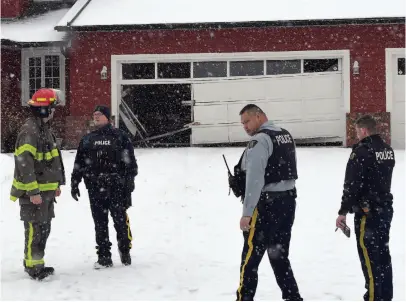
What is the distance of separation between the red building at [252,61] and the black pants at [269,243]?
10.7 m

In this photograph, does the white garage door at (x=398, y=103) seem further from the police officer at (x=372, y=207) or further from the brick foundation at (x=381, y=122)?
the police officer at (x=372, y=207)

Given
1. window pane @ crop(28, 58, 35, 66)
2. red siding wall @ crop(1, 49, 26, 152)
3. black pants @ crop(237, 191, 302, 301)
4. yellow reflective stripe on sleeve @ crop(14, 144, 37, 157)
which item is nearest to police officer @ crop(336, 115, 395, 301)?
black pants @ crop(237, 191, 302, 301)

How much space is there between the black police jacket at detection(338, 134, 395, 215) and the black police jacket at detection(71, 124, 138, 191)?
8.66ft

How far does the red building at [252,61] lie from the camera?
15.2m

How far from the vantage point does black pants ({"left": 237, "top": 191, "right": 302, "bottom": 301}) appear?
15.9 feet

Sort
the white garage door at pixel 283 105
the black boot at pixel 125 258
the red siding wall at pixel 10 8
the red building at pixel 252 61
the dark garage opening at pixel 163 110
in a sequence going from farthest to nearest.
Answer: the red siding wall at pixel 10 8 → the dark garage opening at pixel 163 110 → the white garage door at pixel 283 105 → the red building at pixel 252 61 → the black boot at pixel 125 258

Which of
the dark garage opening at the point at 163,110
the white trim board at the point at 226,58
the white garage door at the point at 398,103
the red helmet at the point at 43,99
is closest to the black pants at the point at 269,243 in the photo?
the red helmet at the point at 43,99

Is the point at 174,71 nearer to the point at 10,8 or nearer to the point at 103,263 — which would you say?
the point at 10,8

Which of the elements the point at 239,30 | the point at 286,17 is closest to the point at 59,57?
the point at 239,30

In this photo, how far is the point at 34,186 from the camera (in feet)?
19.3

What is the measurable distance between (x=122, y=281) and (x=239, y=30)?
35.1 feet

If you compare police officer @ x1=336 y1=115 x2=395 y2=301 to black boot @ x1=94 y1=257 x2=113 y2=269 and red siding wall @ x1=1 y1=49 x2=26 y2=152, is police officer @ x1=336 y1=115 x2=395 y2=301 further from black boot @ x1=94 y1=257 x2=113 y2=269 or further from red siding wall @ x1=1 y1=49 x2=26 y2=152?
red siding wall @ x1=1 y1=49 x2=26 y2=152

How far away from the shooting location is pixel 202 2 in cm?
1664

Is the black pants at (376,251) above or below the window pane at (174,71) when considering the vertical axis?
below
